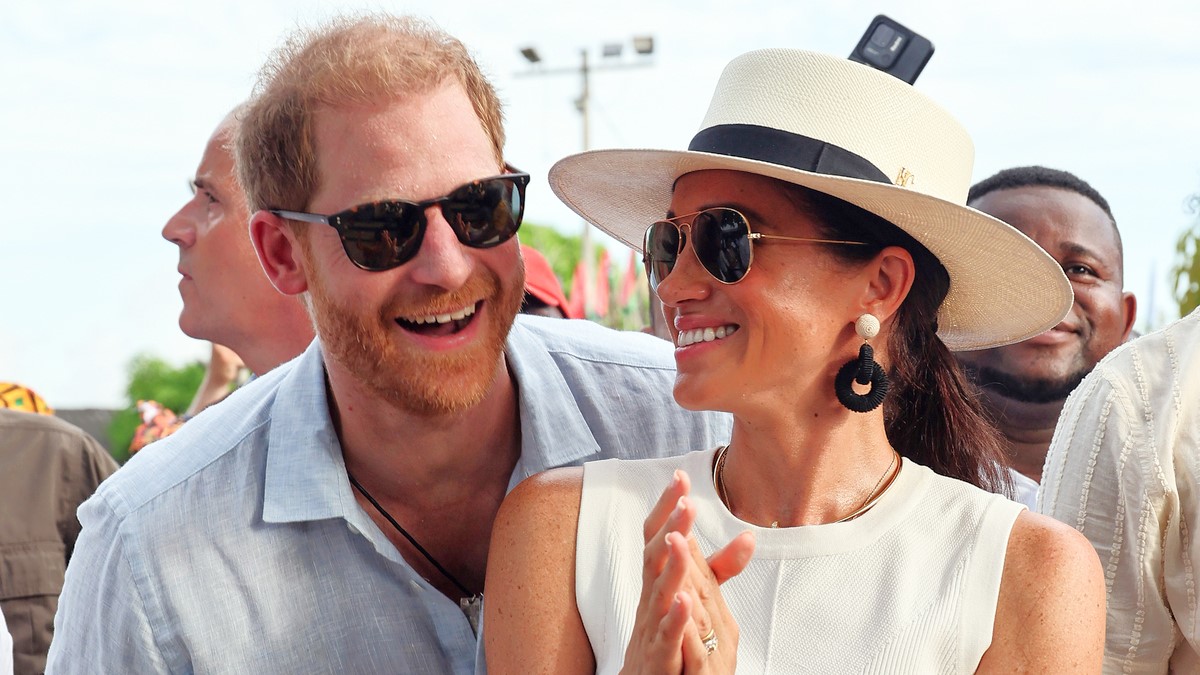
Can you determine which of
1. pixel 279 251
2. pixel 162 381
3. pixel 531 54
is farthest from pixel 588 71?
pixel 279 251

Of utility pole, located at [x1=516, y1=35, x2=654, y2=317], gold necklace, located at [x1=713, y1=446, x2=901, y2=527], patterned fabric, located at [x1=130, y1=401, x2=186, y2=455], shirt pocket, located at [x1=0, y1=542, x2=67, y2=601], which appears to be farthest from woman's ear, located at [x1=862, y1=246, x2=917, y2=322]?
utility pole, located at [x1=516, y1=35, x2=654, y2=317]

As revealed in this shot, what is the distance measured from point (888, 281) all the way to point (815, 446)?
1.26ft

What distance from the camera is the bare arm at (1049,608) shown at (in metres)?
2.36

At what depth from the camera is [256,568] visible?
2965 mm

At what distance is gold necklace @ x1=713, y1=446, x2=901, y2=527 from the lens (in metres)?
2.71

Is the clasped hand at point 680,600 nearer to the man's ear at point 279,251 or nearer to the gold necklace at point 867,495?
the gold necklace at point 867,495

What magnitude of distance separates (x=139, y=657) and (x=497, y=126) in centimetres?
155

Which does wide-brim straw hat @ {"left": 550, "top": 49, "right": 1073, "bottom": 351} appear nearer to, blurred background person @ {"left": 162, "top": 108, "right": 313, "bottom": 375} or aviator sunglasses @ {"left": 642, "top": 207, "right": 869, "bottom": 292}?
aviator sunglasses @ {"left": 642, "top": 207, "right": 869, "bottom": 292}

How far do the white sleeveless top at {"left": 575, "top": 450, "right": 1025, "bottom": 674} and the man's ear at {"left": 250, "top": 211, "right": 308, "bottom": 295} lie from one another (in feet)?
3.18

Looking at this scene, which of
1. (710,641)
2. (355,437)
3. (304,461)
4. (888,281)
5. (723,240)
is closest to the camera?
(710,641)

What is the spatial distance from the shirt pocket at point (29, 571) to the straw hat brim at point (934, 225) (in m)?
2.40

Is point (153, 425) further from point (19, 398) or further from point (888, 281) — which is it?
point (888, 281)

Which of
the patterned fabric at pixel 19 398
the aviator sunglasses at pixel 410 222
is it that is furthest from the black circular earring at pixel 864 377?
the patterned fabric at pixel 19 398

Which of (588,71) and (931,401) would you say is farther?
(588,71)
